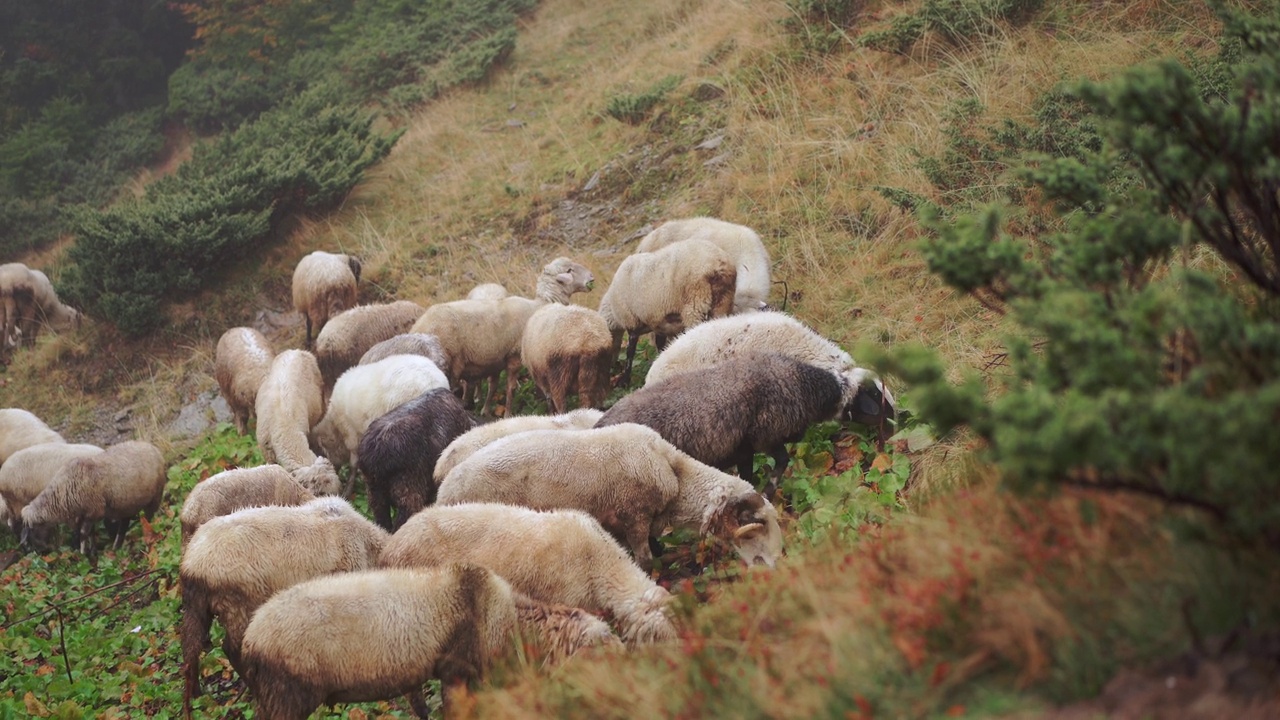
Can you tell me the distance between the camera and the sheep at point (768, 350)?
7.33 meters

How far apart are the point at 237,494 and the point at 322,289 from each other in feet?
17.4

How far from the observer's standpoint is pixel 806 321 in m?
9.38

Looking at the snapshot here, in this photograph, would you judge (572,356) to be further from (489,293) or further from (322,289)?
(322,289)

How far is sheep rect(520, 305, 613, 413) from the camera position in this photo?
883 cm

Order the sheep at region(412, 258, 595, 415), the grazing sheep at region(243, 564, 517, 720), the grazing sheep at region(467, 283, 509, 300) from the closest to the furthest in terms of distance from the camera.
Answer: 1. the grazing sheep at region(243, 564, 517, 720)
2. the sheep at region(412, 258, 595, 415)
3. the grazing sheep at region(467, 283, 509, 300)

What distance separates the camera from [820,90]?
12.3 metres

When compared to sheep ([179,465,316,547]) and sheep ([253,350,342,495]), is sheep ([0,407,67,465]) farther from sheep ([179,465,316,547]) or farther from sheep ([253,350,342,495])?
sheep ([179,465,316,547])

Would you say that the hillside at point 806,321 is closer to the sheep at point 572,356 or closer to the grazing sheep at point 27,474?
the grazing sheep at point 27,474

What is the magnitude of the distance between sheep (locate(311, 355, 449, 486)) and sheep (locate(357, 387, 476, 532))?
0.79 metres

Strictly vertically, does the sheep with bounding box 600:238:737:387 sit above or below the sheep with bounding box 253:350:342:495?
above

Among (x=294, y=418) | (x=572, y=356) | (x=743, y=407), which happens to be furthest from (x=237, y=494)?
(x=743, y=407)

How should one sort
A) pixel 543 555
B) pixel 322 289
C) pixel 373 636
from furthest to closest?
1. pixel 322 289
2. pixel 543 555
3. pixel 373 636

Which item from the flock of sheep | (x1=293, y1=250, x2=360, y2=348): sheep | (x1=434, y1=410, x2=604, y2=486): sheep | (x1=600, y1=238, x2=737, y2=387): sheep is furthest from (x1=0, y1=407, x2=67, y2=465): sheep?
(x1=600, y1=238, x2=737, y2=387): sheep

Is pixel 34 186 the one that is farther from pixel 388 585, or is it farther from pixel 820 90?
pixel 388 585
